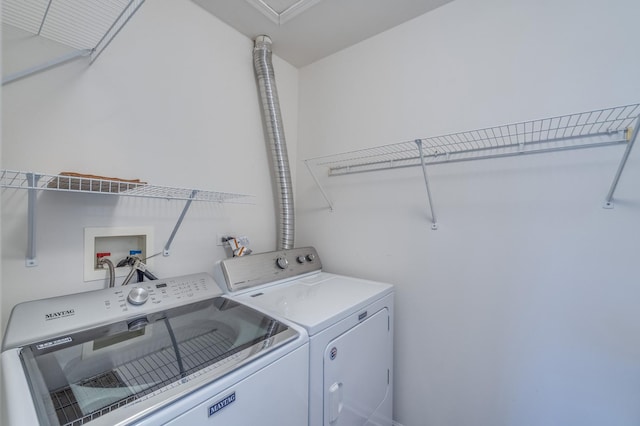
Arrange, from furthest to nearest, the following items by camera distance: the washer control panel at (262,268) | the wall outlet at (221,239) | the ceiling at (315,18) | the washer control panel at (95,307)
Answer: the wall outlet at (221,239)
the ceiling at (315,18)
the washer control panel at (262,268)
the washer control panel at (95,307)

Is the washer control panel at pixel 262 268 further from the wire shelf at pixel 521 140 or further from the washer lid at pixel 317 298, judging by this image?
the wire shelf at pixel 521 140

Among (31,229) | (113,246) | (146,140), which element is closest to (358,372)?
(113,246)

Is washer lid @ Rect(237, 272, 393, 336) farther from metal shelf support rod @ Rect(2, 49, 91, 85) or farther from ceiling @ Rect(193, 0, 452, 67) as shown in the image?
ceiling @ Rect(193, 0, 452, 67)

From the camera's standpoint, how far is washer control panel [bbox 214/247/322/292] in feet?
5.14

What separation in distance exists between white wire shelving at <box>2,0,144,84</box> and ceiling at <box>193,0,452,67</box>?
0.80 m

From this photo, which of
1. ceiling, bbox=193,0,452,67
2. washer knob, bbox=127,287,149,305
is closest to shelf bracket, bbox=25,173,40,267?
washer knob, bbox=127,287,149,305

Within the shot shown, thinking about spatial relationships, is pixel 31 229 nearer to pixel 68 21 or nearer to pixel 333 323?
pixel 68 21

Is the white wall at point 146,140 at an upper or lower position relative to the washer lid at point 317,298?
upper

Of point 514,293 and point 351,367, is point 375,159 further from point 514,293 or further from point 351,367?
point 351,367

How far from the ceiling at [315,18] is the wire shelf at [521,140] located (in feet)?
2.97

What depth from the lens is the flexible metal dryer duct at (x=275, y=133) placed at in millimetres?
2070

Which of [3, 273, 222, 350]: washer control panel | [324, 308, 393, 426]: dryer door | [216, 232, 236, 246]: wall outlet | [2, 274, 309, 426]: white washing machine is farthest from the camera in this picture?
[216, 232, 236, 246]: wall outlet

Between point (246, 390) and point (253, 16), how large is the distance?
7.28ft

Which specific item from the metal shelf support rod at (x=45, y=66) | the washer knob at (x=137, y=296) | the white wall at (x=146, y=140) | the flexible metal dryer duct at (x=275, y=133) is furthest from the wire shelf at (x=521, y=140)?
the metal shelf support rod at (x=45, y=66)
